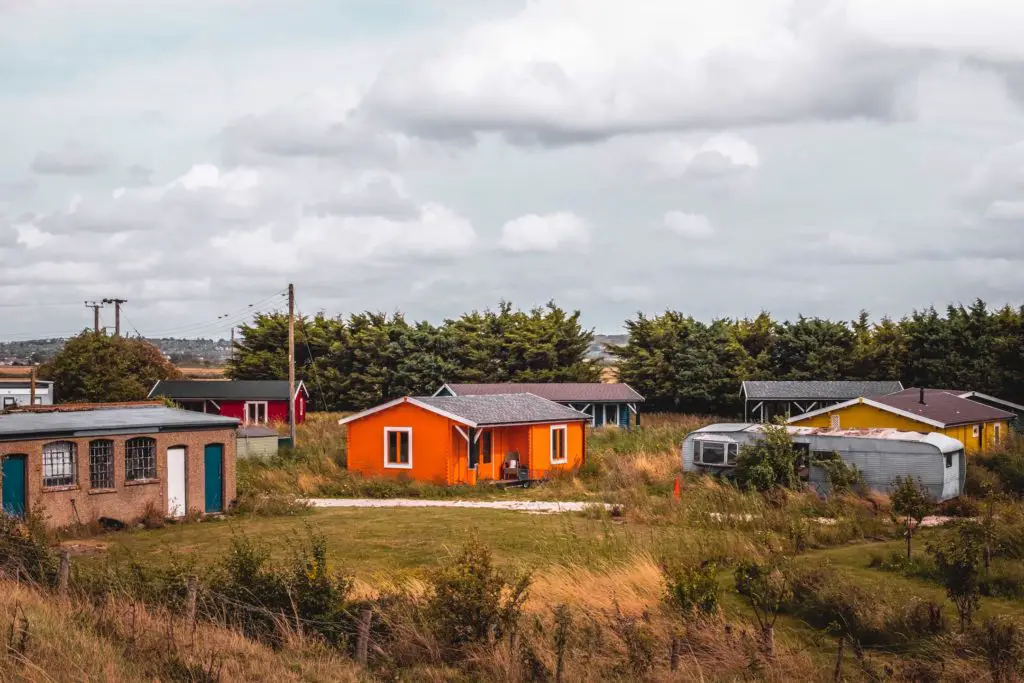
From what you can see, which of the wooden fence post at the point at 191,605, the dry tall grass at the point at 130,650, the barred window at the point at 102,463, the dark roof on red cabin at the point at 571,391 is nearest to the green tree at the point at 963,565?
the dry tall grass at the point at 130,650

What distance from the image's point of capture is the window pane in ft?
103

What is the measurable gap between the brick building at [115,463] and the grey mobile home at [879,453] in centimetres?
1441

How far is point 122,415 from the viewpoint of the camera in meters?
27.1

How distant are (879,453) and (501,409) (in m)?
13.0

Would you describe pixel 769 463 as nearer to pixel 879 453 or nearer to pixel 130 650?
pixel 879 453

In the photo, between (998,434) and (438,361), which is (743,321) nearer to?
(438,361)

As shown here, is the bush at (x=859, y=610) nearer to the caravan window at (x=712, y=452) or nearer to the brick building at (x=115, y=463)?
the caravan window at (x=712, y=452)

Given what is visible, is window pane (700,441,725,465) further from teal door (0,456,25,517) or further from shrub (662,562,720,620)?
shrub (662,562,720,620)

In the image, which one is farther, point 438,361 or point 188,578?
point 438,361

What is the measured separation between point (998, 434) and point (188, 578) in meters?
32.9

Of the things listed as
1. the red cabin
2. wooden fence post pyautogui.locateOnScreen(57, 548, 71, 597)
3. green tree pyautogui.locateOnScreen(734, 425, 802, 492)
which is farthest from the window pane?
the red cabin

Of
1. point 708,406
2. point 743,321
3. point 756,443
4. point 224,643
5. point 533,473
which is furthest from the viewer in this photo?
point 743,321

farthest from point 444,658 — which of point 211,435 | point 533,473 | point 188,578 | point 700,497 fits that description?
point 533,473

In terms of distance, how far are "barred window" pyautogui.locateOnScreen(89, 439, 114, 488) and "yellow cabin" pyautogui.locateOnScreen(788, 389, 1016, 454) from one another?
65.3 feet
